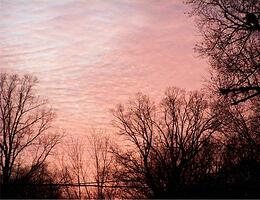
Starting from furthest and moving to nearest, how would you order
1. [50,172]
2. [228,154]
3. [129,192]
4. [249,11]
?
[50,172]
[129,192]
[228,154]
[249,11]

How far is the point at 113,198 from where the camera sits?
45.2 metres

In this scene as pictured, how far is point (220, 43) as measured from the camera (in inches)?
636

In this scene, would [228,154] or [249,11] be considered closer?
[249,11]

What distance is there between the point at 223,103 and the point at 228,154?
19532 millimetres

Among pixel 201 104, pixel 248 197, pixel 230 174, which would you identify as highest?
pixel 201 104

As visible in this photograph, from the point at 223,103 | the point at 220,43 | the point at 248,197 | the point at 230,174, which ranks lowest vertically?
the point at 248,197

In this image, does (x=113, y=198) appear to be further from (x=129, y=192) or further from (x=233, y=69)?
(x=233, y=69)

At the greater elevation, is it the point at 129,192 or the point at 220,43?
the point at 220,43

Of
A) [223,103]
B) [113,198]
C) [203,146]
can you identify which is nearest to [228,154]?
[203,146]

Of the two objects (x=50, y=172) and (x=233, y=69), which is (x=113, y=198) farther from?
(x=233, y=69)

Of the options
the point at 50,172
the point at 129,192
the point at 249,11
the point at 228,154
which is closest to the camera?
the point at 249,11

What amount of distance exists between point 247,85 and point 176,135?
28215 millimetres

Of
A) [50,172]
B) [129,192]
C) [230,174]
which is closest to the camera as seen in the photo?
[230,174]

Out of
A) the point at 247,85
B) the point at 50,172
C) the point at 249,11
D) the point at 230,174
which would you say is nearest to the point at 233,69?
the point at 247,85
